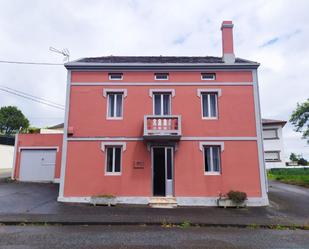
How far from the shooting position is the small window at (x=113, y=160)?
11914 millimetres

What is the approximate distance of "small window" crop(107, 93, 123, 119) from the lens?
12.5m

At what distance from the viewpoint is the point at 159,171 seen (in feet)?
39.2

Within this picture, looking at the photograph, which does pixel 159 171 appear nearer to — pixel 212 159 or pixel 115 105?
pixel 212 159

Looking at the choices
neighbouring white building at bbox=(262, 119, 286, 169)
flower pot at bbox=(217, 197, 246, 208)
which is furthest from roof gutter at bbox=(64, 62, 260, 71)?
neighbouring white building at bbox=(262, 119, 286, 169)

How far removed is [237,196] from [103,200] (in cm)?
652

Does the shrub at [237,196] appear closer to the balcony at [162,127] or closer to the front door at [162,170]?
the front door at [162,170]

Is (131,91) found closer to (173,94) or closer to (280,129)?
(173,94)

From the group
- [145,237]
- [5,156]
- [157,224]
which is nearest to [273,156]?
[157,224]

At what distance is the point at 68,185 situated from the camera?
1161cm

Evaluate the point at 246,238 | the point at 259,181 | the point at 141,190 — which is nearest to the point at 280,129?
the point at 259,181

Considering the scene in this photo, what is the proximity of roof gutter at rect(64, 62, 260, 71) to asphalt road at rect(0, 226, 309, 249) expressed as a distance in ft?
27.2

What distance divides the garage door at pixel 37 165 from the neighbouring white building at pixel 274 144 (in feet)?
81.3

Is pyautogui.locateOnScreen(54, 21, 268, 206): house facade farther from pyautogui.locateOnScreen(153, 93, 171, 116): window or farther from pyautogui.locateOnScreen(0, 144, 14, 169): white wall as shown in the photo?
pyautogui.locateOnScreen(0, 144, 14, 169): white wall

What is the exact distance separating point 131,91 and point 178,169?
16.1ft
